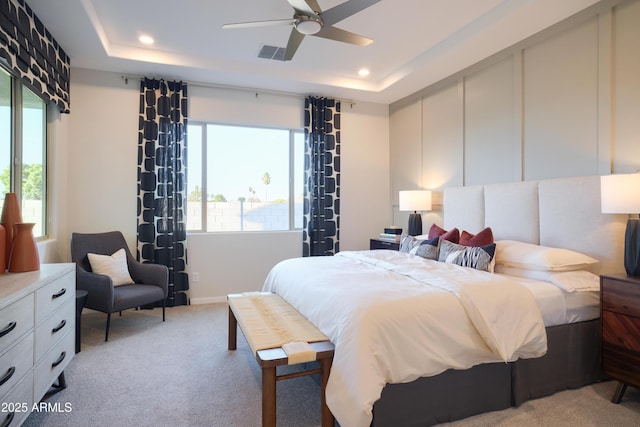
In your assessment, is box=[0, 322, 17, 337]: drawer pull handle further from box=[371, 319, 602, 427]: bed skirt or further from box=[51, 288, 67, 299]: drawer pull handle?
box=[371, 319, 602, 427]: bed skirt

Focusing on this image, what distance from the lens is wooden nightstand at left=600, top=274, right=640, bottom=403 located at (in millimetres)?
2105

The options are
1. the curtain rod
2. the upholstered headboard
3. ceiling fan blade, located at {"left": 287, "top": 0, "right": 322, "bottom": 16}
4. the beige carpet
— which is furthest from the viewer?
the curtain rod

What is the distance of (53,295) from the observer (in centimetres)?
209

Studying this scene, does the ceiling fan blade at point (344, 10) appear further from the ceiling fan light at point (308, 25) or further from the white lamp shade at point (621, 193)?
the white lamp shade at point (621, 193)

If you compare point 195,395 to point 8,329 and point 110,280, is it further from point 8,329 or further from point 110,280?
point 110,280

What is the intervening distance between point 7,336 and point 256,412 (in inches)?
51.2

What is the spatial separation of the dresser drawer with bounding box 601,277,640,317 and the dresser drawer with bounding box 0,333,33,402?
10.6 ft

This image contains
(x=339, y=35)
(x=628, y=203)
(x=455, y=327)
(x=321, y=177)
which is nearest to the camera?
(x=455, y=327)

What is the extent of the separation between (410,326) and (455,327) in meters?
0.28

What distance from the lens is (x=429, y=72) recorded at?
164 inches

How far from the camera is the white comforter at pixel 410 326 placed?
1.71 metres

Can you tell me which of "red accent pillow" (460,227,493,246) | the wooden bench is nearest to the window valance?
the wooden bench

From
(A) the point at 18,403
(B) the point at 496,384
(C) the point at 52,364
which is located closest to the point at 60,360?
(C) the point at 52,364

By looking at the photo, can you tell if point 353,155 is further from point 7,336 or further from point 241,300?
point 7,336
